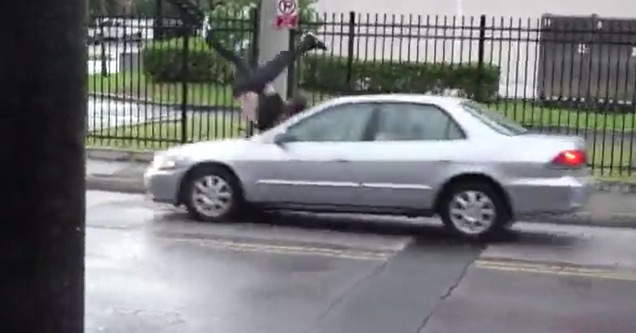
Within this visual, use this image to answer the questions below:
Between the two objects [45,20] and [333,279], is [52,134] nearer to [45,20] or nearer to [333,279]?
[45,20]

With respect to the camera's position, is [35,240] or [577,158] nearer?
[35,240]

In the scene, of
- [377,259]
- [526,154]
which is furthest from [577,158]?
[377,259]

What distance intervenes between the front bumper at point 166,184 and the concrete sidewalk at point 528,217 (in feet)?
8.98

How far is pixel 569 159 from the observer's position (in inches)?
453

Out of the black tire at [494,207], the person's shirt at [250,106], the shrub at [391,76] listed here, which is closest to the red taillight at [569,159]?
the black tire at [494,207]

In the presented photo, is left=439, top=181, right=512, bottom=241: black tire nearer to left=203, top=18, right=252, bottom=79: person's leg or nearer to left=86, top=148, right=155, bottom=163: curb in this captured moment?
left=203, top=18, right=252, bottom=79: person's leg

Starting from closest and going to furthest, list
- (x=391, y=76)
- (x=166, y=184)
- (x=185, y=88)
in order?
(x=166, y=184) → (x=185, y=88) → (x=391, y=76)

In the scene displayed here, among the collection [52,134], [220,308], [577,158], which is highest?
[52,134]

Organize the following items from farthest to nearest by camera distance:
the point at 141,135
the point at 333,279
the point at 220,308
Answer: the point at 141,135, the point at 333,279, the point at 220,308

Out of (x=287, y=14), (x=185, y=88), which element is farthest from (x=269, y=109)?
(x=185, y=88)

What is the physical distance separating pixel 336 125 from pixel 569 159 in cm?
234

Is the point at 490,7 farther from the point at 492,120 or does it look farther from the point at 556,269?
the point at 556,269

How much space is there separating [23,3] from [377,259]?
30.0 ft

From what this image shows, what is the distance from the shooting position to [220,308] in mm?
8359
